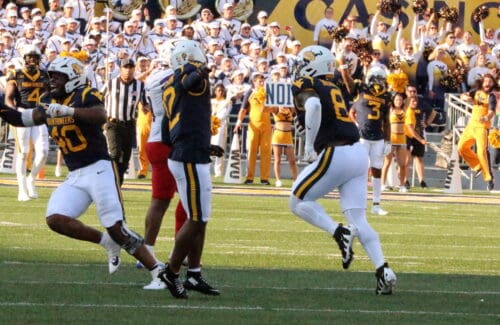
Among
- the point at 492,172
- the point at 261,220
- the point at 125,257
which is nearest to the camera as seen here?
the point at 125,257

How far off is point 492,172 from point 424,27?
429 cm

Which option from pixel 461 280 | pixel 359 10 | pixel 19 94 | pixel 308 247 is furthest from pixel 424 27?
pixel 461 280

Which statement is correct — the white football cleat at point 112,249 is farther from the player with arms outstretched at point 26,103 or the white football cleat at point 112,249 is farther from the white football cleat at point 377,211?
the white football cleat at point 377,211

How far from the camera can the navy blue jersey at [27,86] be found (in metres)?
17.7

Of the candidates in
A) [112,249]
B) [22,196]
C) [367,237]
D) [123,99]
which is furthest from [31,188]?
[367,237]

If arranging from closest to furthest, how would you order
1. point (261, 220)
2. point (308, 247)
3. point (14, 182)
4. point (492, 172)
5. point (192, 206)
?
point (192, 206) < point (308, 247) < point (261, 220) < point (14, 182) < point (492, 172)

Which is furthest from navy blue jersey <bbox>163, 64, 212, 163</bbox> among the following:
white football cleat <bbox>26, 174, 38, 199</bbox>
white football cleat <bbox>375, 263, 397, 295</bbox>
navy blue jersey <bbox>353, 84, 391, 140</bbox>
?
navy blue jersey <bbox>353, 84, 391, 140</bbox>

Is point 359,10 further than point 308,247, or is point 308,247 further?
point 359,10

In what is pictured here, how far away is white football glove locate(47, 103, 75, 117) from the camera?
9.14 m

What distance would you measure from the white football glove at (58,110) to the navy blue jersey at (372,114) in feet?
31.3

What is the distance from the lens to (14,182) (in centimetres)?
2114

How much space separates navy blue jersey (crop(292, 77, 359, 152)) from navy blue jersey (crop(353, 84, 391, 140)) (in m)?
8.32

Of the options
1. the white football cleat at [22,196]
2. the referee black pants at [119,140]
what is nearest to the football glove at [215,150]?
the referee black pants at [119,140]

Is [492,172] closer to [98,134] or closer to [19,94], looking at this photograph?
[19,94]
